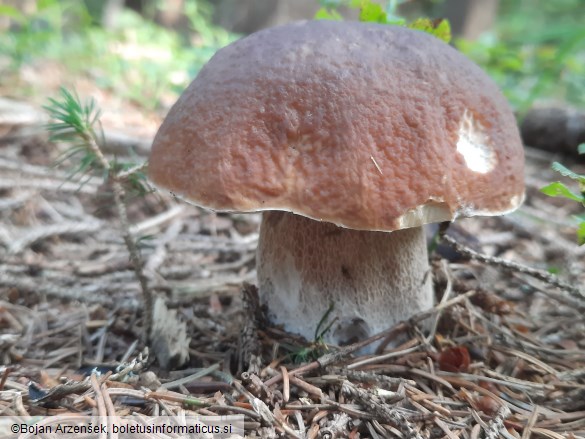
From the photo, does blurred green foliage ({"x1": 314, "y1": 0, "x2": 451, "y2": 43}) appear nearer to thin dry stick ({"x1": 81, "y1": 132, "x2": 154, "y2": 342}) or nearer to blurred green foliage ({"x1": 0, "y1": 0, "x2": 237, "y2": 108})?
thin dry stick ({"x1": 81, "y1": 132, "x2": 154, "y2": 342})

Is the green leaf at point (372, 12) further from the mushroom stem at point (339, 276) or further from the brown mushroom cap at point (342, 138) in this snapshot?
the mushroom stem at point (339, 276)

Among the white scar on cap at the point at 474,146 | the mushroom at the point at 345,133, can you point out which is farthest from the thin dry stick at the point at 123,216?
the white scar on cap at the point at 474,146

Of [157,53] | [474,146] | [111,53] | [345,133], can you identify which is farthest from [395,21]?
[111,53]

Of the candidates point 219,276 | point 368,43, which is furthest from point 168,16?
point 368,43

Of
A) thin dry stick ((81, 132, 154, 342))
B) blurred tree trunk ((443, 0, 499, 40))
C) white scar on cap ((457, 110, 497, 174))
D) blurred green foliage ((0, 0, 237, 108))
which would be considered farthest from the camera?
blurred tree trunk ((443, 0, 499, 40))

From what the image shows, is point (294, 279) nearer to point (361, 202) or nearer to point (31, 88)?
point (361, 202)

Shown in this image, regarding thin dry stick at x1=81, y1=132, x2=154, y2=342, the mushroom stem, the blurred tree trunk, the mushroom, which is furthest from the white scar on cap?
the blurred tree trunk

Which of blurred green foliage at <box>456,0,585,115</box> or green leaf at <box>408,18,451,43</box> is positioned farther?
blurred green foliage at <box>456,0,585,115</box>
